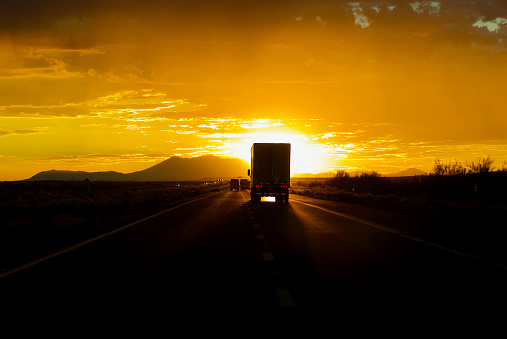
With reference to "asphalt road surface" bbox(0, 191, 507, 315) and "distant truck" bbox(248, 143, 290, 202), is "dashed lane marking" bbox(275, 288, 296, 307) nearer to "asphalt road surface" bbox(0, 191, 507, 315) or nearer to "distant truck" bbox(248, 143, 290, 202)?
"asphalt road surface" bbox(0, 191, 507, 315)

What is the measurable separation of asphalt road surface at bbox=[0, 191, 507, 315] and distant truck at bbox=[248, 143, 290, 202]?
2602cm

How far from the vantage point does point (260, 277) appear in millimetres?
10773

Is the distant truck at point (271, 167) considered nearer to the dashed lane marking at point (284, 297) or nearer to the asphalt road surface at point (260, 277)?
the asphalt road surface at point (260, 277)

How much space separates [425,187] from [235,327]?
60.5m

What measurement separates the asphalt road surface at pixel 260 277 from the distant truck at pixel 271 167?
2602cm

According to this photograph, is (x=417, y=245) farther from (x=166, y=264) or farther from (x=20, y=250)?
(x=20, y=250)

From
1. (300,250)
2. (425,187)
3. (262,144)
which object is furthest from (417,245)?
(425,187)

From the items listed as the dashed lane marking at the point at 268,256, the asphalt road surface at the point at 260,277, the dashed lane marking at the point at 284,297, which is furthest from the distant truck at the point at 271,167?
the dashed lane marking at the point at 284,297

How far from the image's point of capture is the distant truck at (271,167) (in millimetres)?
43750

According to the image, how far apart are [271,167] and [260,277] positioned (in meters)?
33.2

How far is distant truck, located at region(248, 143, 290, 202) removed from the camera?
144ft

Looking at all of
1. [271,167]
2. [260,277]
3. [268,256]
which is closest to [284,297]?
[260,277]

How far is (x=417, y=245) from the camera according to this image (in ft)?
52.5

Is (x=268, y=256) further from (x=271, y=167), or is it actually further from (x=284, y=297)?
(x=271, y=167)
